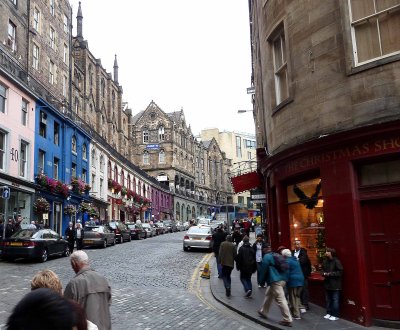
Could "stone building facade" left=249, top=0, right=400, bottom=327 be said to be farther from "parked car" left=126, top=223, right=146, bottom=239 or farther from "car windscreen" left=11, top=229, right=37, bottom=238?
"parked car" left=126, top=223, right=146, bottom=239

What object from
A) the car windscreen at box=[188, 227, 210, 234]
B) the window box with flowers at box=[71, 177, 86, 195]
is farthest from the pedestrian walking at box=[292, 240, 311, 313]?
the window box with flowers at box=[71, 177, 86, 195]

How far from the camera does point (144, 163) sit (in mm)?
80000

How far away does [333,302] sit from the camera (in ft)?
31.4

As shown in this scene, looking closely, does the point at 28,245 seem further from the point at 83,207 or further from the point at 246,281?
the point at 83,207

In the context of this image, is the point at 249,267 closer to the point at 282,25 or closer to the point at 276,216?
the point at 276,216

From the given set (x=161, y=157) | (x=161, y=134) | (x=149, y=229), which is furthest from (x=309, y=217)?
(x=161, y=134)

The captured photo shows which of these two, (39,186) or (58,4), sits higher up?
(58,4)

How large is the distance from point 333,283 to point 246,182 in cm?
1010

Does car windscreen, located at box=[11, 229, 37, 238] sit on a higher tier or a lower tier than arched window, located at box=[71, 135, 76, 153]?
lower

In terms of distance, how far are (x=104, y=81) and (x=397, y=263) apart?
168 ft

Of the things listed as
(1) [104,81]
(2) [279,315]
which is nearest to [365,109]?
(2) [279,315]

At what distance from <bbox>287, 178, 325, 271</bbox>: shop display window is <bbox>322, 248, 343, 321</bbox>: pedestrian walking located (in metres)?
1.43

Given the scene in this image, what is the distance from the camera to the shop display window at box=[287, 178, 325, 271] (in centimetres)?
1114

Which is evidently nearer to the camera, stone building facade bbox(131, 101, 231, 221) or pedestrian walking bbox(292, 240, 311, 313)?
pedestrian walking bbox(292, 240, 311, 313)
